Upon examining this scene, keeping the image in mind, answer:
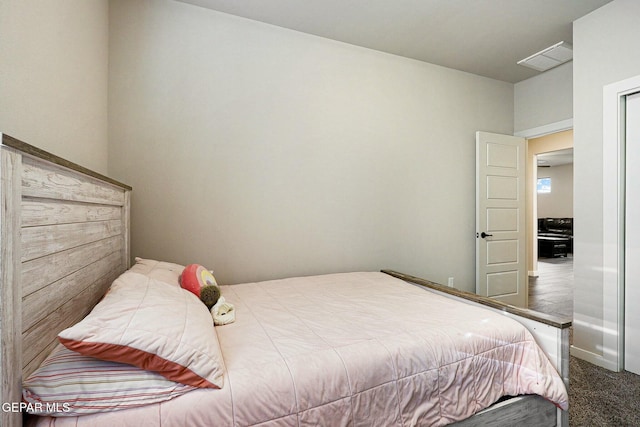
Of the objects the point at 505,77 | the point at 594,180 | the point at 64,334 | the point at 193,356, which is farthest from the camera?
the point at 505,77

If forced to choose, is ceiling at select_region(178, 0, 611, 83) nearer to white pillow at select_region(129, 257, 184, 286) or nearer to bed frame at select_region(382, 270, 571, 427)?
white pillow at select_region(129, 257, 184, 286)

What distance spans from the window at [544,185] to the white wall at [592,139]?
28.8 feet

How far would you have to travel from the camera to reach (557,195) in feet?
31.6

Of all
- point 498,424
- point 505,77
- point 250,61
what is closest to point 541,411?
point 498,424

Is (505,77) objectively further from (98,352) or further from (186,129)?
(98,352)

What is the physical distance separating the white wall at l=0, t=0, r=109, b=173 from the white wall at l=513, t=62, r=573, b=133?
4235 millimetres

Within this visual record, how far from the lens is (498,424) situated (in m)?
1.39

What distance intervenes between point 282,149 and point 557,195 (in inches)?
409

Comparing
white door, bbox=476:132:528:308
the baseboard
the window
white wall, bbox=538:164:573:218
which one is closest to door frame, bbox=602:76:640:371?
the baseboard

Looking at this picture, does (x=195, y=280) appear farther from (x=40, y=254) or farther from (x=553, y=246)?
(x=553, y=246)

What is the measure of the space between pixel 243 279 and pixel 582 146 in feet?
9.82

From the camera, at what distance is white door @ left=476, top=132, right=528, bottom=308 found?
11.6ft

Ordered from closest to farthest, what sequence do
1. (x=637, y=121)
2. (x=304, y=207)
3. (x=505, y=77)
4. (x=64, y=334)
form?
(x=64, y=334) → (x=637, y=121) → (x=304, y=207) → (x=505, y=77)

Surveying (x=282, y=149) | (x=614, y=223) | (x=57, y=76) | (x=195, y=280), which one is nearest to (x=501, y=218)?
(x=614, y=223)
